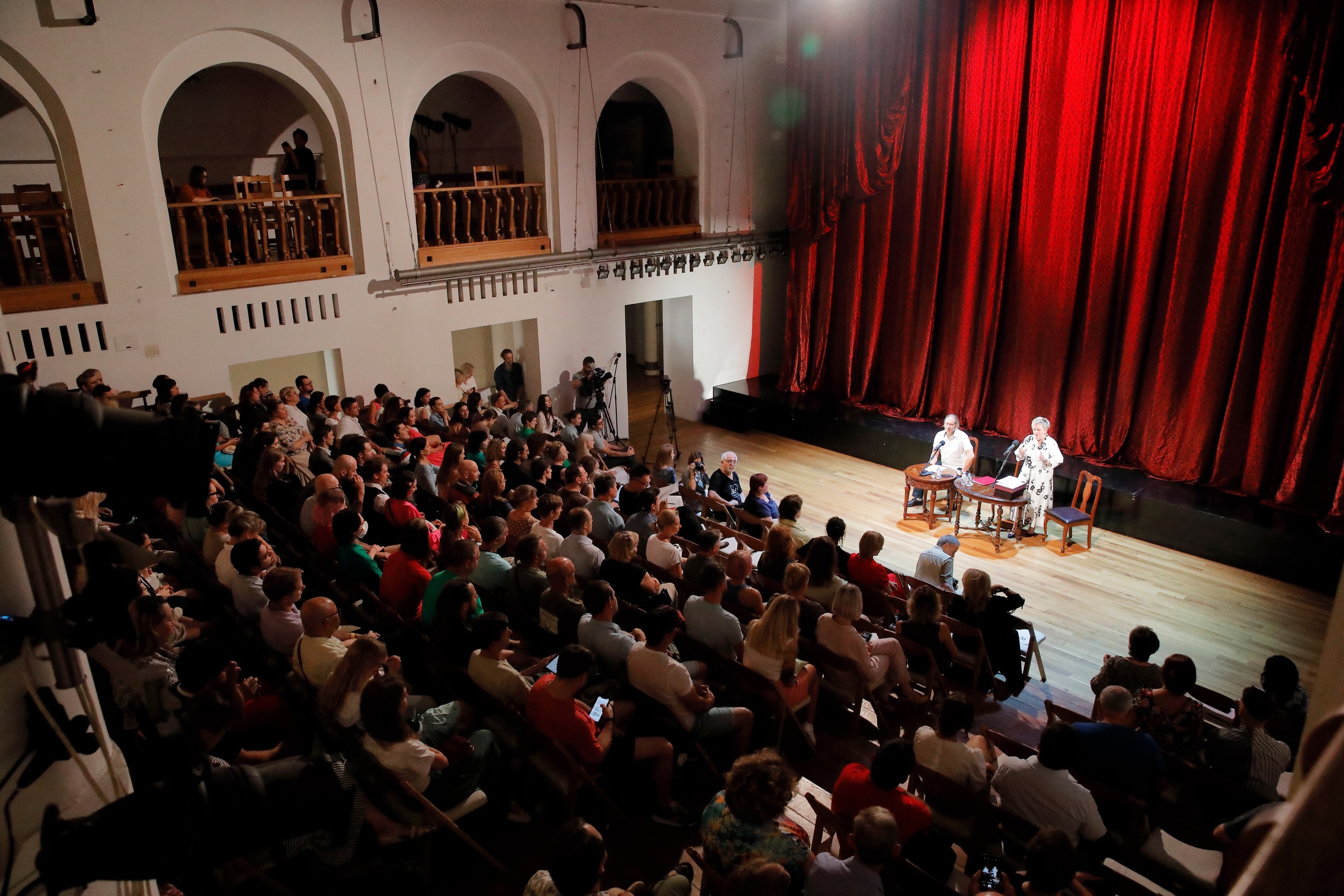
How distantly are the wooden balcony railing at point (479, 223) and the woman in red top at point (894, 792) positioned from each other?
7.65 meters

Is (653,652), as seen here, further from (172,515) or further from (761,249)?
(761,249)

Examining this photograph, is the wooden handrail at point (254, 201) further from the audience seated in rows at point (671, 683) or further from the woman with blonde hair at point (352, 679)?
the audience seated in rows at point (671, 683)

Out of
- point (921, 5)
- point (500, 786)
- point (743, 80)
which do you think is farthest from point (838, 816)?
point (743, 80)

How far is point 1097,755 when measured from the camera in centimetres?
354

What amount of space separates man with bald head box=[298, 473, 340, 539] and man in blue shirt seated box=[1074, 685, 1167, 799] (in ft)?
13.6

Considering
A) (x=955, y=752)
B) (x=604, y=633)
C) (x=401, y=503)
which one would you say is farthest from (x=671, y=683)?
(x=401, y=503)

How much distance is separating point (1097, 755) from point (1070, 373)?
22.3ft

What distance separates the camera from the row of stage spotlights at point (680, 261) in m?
10.9

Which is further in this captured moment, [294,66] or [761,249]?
[761,249]

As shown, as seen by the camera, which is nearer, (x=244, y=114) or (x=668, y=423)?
(x=244, y=114)

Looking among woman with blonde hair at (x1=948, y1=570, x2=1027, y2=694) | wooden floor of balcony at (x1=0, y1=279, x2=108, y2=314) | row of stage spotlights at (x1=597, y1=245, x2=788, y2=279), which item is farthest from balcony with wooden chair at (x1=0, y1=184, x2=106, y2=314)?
woman with blonde hair at (x1=948, y1=570, x2=1027, y2=694)

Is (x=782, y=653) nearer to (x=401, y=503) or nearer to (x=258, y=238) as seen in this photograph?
(x=401, y=503)

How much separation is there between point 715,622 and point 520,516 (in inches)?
59.6

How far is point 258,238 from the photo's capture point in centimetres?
823
